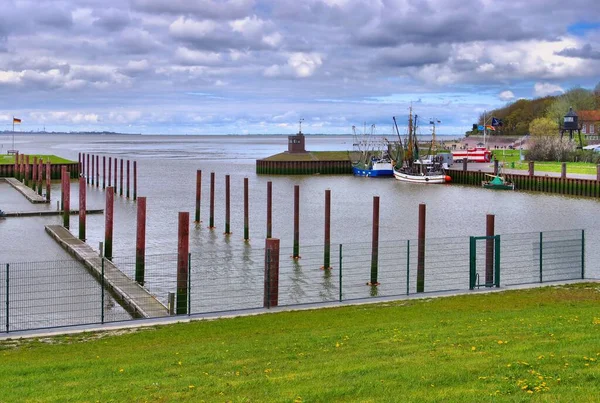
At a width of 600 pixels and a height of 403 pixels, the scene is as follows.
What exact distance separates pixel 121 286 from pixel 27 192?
45015 millimetres

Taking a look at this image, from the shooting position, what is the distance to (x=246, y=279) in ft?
103

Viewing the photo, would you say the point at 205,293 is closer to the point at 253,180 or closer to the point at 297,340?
the point at 297,340

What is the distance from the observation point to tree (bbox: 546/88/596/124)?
546 ft

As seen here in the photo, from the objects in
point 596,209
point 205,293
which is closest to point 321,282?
point 205,293

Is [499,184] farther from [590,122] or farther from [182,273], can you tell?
[590,122]

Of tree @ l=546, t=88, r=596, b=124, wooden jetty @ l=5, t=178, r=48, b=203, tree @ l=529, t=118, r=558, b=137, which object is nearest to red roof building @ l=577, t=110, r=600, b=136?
tree @ l=546, t=88, r=596, b=124

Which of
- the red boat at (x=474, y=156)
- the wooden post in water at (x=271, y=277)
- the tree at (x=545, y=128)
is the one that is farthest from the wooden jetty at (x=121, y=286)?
the tree at (x=545, y=128)

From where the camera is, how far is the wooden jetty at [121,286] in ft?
76.0

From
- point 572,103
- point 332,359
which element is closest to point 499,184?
point 332,359

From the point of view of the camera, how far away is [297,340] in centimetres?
1545

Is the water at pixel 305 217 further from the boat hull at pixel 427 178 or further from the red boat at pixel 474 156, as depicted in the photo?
the red boat at pixel 474 156

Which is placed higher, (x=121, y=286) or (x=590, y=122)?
(x=590, y=122)

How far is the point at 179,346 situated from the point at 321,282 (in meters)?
15.7

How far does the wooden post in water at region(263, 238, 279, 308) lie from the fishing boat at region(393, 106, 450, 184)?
7585 cm
